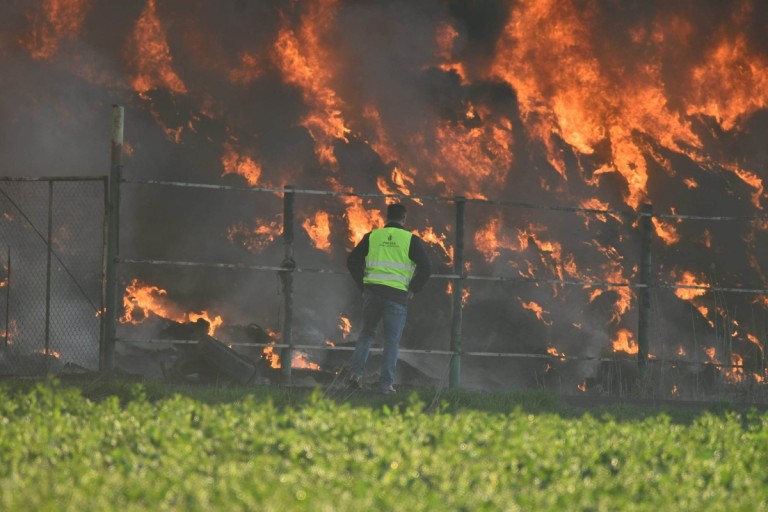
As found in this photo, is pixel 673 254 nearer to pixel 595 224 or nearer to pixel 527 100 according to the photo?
pixel 595 224

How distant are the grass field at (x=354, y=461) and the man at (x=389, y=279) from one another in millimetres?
3620

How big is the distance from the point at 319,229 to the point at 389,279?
7.66m

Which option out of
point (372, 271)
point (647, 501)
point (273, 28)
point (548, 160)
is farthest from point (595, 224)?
point (647, 501)

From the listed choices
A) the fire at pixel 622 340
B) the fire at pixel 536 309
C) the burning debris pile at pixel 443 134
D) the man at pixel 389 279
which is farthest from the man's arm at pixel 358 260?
the fire at pixel 622 340

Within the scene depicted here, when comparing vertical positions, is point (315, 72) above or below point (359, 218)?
above

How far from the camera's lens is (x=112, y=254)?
13.6 metres

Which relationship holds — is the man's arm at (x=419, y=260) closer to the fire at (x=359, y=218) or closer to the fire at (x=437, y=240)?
the fire at (x=437, y=240)

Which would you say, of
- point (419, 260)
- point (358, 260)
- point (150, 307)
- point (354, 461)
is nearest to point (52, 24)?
point (150, 307)

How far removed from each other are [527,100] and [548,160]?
1.04 m

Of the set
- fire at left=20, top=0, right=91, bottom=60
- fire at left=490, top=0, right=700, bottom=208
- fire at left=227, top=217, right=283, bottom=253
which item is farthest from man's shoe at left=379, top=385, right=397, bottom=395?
fire at left=20, top=0, right=91, bottom=60

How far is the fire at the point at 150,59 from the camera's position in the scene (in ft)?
69.3

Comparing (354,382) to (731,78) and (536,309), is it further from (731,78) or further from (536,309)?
(731,78)

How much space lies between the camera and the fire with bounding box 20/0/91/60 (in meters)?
20.8

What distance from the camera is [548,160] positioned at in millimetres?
21625
